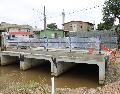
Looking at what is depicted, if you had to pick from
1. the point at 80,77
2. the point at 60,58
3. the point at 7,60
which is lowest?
the point at 80,77

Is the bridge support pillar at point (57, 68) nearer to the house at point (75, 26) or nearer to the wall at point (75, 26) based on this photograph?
the house at point (75, 26)

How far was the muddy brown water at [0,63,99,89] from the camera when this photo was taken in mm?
16239

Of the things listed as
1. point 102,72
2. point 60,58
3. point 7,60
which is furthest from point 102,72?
point 7,60

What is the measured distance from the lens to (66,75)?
60.6 feet

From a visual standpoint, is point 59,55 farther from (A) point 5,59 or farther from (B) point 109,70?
(A) point 5,59

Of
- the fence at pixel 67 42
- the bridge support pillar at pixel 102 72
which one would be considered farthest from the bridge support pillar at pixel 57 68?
the bridge support pillar at pixel 102 72

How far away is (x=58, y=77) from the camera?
17797mm

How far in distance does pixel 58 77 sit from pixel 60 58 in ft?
5.28

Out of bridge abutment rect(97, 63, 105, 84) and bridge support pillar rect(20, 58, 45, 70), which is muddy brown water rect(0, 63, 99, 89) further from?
bridge abutment rect(97, 63, 105, 84)

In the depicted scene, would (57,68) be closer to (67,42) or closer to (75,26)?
(67,42)

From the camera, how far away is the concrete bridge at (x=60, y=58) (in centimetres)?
1526

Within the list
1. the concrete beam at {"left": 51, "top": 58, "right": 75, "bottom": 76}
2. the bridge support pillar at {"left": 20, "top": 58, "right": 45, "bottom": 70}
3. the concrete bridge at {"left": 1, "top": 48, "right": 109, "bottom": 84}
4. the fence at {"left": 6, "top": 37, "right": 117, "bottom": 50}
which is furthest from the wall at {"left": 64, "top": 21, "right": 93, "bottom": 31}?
the concrete beam at {"left": 51, "top": 58, "right": 75, "bottom": 76}

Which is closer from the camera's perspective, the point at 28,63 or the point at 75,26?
the point at 28,63

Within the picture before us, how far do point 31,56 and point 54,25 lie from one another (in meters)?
52.2
